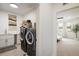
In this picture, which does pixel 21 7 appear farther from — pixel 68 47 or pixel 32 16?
pixel 68 47

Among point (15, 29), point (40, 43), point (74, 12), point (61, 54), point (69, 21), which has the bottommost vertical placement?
point (61, 54)

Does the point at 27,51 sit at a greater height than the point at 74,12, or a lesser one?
lesser

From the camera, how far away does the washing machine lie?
1.46 meters

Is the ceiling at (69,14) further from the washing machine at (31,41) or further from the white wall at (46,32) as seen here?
the washing machine at (31,41)

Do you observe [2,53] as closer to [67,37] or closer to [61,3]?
[67,37]

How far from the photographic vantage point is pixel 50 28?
145 cm

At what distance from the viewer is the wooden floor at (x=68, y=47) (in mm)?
1384

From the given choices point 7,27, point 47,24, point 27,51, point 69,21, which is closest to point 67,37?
point 69,21

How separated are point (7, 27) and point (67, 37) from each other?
3.32 ft

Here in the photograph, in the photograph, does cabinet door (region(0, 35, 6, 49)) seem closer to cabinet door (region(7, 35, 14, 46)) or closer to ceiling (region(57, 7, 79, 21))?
cabinet door (region(7, 35, 14, 46))

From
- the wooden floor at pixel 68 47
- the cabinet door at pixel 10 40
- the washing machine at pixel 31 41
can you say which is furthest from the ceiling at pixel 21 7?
the wooden floor at pixel 68 47

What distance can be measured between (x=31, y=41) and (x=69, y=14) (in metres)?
0.78

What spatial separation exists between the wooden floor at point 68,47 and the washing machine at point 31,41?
16.3 inches

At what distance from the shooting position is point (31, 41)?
4.90ft
